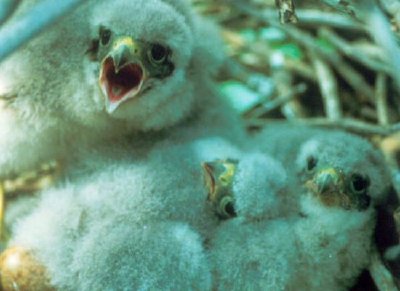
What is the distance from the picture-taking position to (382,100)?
2.28 meters

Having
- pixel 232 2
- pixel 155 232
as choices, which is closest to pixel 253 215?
pixel 155 232

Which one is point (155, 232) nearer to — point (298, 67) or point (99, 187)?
point (99, 187)

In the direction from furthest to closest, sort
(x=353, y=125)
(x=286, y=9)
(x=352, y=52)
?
(x=352, y=52), (x=353, y=125), (x=286, y=9)

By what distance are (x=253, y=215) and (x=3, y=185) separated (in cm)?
84

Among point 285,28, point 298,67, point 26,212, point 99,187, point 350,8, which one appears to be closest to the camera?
point 350,8

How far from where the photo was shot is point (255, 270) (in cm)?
170

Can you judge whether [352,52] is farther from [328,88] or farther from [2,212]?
[2,212]

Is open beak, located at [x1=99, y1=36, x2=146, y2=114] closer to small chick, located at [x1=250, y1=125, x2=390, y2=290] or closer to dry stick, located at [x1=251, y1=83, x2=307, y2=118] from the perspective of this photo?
small chick, located at [x1=250, y1=125, x2=390, y2=290]

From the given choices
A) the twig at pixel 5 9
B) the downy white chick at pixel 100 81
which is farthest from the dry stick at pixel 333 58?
the twig at pixel 5 9

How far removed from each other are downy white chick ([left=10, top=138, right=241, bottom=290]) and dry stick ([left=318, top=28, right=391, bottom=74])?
643 mm

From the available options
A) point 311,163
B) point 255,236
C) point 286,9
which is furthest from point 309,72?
point 286,9

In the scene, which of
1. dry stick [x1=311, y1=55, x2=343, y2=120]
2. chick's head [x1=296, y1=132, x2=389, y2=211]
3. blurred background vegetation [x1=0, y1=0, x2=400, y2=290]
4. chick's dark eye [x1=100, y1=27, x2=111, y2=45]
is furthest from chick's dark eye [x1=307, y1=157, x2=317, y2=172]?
chick's dark eye [x1=100, y1=27, x2=111, y2=45]

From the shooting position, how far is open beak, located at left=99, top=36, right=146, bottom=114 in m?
1.79

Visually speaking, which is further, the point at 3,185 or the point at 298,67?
the point at 298,67
